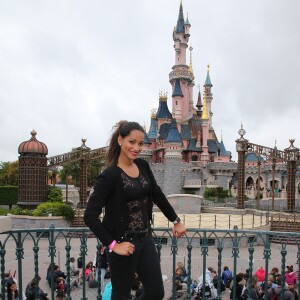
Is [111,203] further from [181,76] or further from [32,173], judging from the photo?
[181,76]

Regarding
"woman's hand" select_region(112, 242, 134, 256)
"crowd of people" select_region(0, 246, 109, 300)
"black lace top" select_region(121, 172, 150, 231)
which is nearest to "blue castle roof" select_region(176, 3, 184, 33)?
"crowd of people" select_region(0, 246, 109, 300)

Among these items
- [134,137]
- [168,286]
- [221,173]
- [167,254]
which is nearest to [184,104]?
[221,173]

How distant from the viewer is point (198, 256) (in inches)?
562

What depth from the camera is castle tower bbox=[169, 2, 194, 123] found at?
46.0m

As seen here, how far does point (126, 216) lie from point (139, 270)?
1.81 ft

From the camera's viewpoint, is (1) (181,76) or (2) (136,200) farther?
(1) (181,76)

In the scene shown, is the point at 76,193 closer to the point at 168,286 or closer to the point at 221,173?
the point at 221,173

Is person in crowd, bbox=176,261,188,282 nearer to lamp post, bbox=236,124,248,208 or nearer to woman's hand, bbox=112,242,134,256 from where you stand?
woman's hand, bbox=112,242,134,256

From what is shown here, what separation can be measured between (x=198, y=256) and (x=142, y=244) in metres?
12.1

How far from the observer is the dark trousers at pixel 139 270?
9.49 feet

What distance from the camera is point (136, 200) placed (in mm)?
2936

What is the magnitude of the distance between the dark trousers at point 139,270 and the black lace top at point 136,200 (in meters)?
0.14

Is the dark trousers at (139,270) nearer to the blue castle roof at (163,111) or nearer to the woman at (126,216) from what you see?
the woman at (126,216)

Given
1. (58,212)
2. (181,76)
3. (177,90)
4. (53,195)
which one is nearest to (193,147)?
(177,90)
